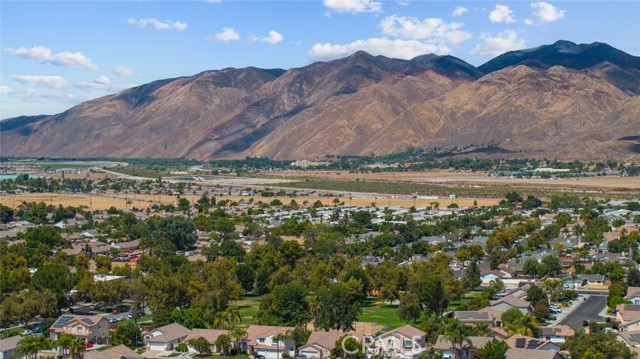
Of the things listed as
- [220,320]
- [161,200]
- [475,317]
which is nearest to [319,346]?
[220,320]

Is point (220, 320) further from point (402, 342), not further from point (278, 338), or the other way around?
point (402, 342)

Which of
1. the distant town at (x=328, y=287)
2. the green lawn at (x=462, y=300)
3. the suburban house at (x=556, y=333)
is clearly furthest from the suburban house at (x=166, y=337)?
the suburban house at (x=556, y=333)

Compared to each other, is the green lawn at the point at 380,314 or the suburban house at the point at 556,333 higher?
the suburban house at the point at 556,333

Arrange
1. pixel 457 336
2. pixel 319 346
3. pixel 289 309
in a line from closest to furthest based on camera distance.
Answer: pixel 457 336 → pixel 319 346 → pixel 289 309

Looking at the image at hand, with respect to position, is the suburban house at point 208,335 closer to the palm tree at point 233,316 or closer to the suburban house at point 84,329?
the palm tree at point 233,316

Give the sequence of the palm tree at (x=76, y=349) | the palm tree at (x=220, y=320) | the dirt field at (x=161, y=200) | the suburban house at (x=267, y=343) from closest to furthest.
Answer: the palm tree at (x=76, y=349) → the suburban house at (x=267, y=343) → the palm tree at (x=220, y=320) → the dirt field at (x=161, y=200)

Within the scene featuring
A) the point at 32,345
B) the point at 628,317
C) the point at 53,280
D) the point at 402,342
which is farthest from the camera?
the point at 53,280

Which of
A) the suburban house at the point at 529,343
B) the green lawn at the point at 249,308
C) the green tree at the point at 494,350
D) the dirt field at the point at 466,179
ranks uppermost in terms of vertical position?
the dirt field at the point at 466,179

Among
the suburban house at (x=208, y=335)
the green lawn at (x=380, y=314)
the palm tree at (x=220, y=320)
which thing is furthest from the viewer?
the green lawn at (x=380, y=314)

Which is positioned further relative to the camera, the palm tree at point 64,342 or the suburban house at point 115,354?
the palm tree at point 64,342
